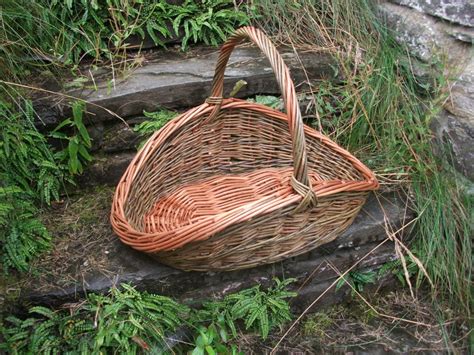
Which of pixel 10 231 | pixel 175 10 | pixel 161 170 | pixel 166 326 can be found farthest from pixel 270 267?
pixel 175 10

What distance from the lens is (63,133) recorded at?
2080 mm

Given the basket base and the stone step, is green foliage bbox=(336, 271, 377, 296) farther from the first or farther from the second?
the stone step

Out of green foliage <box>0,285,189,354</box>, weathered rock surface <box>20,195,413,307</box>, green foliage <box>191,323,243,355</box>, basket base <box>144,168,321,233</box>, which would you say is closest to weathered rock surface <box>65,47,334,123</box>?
basket base <box>144,168,321,233</box>

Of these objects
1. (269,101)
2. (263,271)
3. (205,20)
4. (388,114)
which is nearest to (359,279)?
(263,271)

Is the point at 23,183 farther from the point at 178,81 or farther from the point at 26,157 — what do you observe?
the point at 178,81

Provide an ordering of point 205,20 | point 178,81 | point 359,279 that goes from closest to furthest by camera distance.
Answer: point 359,279, point 178,81, point 205,20

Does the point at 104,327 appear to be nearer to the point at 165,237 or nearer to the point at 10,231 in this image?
the point at 165,237

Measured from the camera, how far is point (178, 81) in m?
2.26

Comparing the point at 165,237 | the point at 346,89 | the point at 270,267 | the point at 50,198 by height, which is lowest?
the point at 50,198

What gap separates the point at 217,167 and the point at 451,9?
105 cm

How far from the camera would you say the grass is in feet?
6.39

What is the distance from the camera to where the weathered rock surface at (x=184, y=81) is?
217cm

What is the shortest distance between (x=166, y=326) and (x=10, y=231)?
1.87 feet

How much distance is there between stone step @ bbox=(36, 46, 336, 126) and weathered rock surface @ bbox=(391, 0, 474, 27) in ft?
1.47
